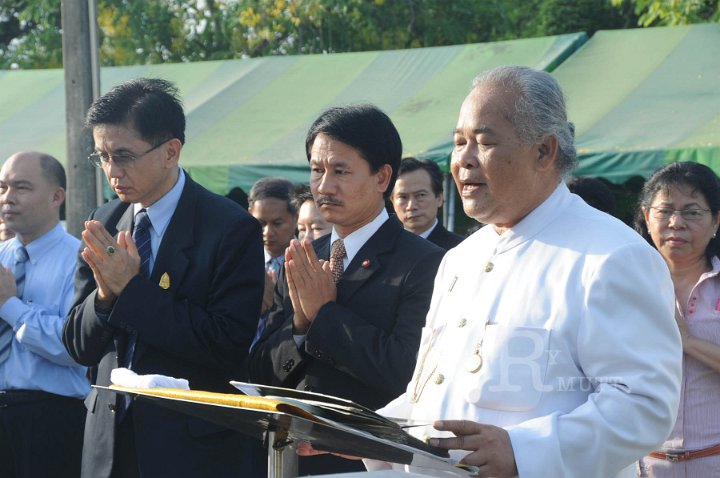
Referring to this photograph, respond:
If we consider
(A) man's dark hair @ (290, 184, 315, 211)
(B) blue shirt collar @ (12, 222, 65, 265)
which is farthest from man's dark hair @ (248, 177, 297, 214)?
(B) blue shirt collar @ (12, 222, 65, 265)

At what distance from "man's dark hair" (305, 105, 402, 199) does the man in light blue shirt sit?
6.20 feet

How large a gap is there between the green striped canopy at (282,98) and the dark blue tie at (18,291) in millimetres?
4625

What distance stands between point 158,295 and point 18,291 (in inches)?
A: 74.4

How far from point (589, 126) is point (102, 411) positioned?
6367 millimetres

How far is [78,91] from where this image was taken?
26.1 ft

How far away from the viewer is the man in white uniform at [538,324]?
245 cm

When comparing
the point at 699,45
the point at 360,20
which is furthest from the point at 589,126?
the point at 360,20

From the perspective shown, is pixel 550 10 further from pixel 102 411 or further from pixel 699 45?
pixel 102 411

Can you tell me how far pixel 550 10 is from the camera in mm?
16938

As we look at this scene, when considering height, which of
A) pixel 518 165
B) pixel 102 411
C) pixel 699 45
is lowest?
pixel 102 411

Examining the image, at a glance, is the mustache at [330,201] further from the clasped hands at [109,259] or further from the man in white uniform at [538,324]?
the man in white uniform at [538,324]

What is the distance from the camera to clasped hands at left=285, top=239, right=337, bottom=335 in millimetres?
3598

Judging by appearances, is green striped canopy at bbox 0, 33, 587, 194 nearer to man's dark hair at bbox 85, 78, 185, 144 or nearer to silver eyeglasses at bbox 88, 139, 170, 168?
man's dark hair at bbox 85, 78, 185, 144

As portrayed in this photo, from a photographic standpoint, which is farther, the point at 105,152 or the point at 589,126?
the point at 589,126
